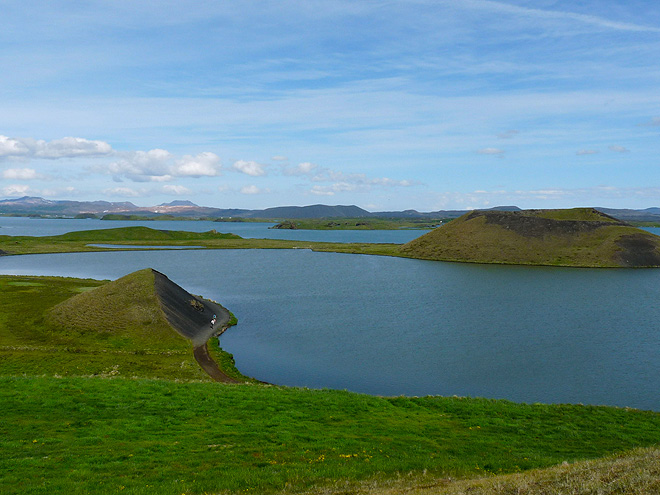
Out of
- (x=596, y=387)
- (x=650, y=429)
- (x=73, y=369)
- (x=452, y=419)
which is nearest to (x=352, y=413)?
(x=452, y=419)

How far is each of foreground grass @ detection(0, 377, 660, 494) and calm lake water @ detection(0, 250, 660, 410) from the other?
1119 centimetres

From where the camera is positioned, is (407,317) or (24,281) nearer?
(407,317)

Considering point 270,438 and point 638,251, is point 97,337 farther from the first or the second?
point 638,251

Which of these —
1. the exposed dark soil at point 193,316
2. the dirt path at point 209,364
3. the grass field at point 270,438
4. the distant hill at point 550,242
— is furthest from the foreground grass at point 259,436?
the distant hill at point 550,242

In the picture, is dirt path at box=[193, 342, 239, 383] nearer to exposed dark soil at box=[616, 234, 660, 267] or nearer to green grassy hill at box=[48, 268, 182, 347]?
green grassy hill at box=[48, 268, 182, 347]

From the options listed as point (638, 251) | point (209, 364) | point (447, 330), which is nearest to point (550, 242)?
point (638, 251)

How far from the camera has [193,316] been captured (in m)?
73.5

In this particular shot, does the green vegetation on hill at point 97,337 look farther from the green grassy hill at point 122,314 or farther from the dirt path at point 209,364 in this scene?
the dirt path at point 209,364

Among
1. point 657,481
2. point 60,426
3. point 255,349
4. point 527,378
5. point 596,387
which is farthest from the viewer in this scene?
point 255,349

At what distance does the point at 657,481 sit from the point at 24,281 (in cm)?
12119

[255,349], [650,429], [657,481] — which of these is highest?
[657,481]

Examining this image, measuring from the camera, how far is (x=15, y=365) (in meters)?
47.6

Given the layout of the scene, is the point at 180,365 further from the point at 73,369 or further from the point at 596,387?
the point at 596,387

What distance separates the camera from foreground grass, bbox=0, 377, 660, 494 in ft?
63.1
